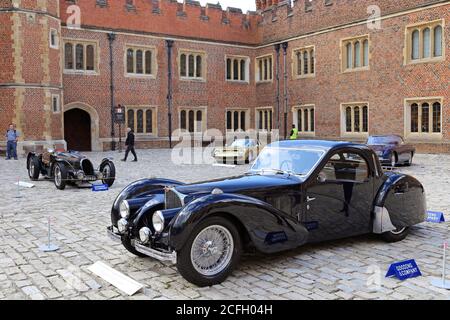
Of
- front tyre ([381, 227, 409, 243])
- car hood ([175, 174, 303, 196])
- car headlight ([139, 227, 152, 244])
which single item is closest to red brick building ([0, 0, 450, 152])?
front tyre ([381, 227, 409, 243])

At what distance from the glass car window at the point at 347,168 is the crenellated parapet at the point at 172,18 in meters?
21.1

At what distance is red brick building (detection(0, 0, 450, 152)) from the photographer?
20.0 m

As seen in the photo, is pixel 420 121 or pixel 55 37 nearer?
pixel 420 121

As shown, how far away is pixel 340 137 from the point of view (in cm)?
2400

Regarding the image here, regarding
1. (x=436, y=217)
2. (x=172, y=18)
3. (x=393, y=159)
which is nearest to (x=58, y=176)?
(x=436, y=217)

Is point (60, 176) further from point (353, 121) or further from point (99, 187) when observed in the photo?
point (353, 121)

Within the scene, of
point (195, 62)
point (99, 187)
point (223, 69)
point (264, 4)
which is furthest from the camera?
point (264, 4)

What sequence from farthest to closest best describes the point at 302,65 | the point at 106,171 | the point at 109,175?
the point at 302,65 → the point at 106,171 → the point at 109,175

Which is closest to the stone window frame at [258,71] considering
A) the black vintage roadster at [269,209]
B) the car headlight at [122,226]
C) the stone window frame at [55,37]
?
the stone window frame at [55,37]

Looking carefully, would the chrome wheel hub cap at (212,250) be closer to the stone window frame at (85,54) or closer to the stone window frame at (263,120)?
the stone window frame at (85,54)

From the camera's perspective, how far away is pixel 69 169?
10781mm

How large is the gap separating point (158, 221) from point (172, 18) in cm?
2395

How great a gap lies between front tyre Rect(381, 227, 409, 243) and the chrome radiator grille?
8.82 feet
